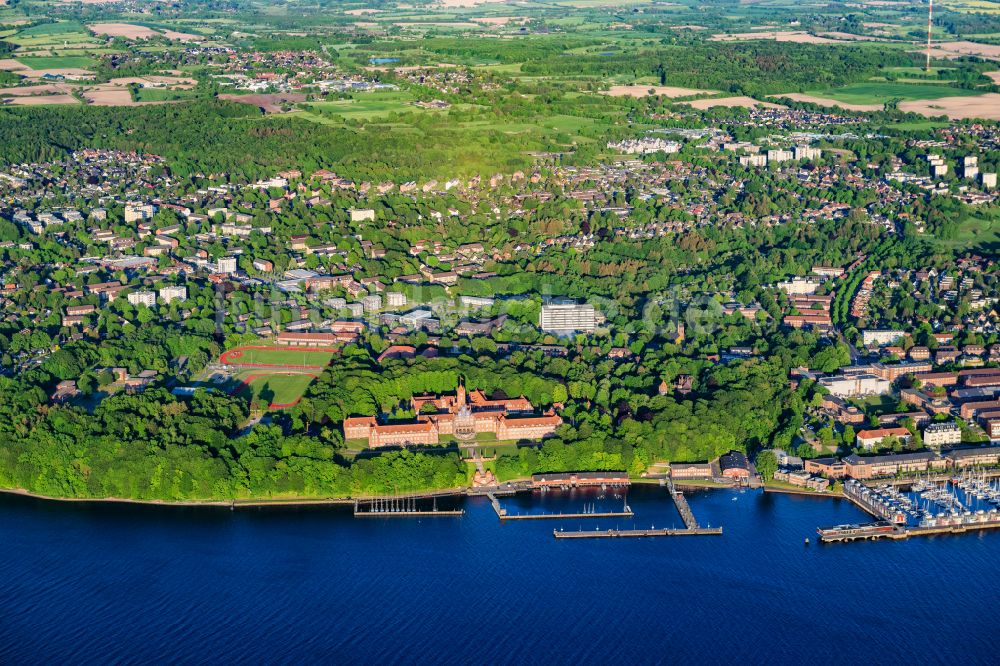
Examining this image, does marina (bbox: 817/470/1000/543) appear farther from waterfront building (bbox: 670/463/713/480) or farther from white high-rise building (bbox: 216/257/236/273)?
white high-rise building (bbox: 216/257/236/273)

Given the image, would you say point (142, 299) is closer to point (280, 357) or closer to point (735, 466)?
point (280, 357)

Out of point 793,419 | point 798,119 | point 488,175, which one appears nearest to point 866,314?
point 793,419

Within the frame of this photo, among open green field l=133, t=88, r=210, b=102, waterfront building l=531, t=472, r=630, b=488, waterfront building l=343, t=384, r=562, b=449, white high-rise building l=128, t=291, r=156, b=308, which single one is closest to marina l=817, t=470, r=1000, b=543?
waterfront building l=531, t=472, r=630, b=488

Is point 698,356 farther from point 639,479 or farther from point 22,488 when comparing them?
point 22,488

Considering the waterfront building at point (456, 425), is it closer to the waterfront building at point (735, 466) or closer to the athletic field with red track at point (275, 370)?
the athletic field with red track at point (275, 370)

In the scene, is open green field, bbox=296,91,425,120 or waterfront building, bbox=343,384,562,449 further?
open green field, bbox=296,91,425,120

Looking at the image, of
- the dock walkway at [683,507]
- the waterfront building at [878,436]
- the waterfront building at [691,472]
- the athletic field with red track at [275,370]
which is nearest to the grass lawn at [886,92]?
the waterfront building at [878,436]
